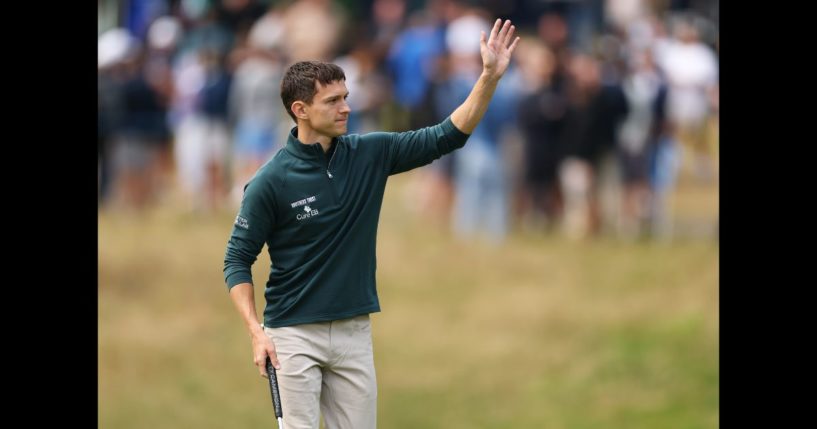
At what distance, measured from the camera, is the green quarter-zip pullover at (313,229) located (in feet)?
23.1

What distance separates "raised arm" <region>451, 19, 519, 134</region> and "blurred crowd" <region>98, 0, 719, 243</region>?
1233 cm

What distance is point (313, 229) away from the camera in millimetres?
7059

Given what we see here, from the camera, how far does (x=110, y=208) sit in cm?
2261

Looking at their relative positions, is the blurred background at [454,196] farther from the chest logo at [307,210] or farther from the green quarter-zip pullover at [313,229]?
the chest logo at [307,210]

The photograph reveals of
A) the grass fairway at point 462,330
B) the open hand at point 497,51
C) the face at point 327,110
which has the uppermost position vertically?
the open hand at point 497,51

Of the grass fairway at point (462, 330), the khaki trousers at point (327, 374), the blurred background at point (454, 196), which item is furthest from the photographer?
the blurred background at point (454, 196)

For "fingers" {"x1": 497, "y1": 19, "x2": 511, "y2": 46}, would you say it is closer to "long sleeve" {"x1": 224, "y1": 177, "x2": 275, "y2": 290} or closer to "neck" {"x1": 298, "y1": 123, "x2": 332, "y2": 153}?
"neck" {"x1": 298, "y1": 123, "x2": 332, "y2": 153}

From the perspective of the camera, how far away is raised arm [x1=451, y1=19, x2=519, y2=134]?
704cm

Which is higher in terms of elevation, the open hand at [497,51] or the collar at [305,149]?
the open hand at [497,51]

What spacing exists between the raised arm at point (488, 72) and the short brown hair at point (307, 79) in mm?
641

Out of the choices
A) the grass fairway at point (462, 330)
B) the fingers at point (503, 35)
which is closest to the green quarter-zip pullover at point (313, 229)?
the fingers at point (503, 35)

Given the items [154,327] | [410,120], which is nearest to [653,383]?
[410,120]

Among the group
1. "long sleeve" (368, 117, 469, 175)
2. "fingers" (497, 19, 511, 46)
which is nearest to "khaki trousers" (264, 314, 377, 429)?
"long sleeve" (368, 117, 469, 175)
